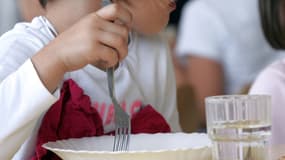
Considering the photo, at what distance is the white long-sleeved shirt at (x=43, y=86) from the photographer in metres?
0.93

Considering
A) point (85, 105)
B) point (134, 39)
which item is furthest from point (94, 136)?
point (134, 39)

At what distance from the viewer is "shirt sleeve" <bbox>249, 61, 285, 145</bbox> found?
1.43m

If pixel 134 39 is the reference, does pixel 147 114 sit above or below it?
below

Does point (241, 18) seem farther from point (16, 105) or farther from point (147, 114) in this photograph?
point (16, 105)

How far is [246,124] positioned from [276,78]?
659mm

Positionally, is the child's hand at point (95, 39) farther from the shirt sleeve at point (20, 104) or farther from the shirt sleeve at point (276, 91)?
the shirt sleeve at point (276, 91)

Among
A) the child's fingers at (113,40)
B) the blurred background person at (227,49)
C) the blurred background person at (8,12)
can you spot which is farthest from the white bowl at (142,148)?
the blurred background person at (8,12)

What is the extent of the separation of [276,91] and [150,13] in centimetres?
44

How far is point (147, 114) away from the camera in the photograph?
3.66ft

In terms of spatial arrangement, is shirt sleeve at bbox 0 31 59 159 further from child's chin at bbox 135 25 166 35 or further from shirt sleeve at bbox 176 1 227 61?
shirt sleeve at bbox 176 1 227 61

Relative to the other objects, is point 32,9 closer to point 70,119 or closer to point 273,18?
point 70,119

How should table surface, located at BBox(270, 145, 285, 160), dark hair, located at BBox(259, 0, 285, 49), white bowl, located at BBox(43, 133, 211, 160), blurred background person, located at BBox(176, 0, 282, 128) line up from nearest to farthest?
white bowl, located at BBox(43, 133, 211, 160)
table surface, located at BBox(270, 145, 285, 160)
dark hair, located at BBox(259, 0, 285, 49)
blurred background person, located at BBox(176, 0, 282, 128)

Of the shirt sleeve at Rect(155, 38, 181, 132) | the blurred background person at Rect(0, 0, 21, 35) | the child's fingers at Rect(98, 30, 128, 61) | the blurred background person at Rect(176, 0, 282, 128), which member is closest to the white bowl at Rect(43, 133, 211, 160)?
the child's fingers at Rect(98, 30, 128, 61)

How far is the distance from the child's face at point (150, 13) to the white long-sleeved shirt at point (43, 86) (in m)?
0.08
